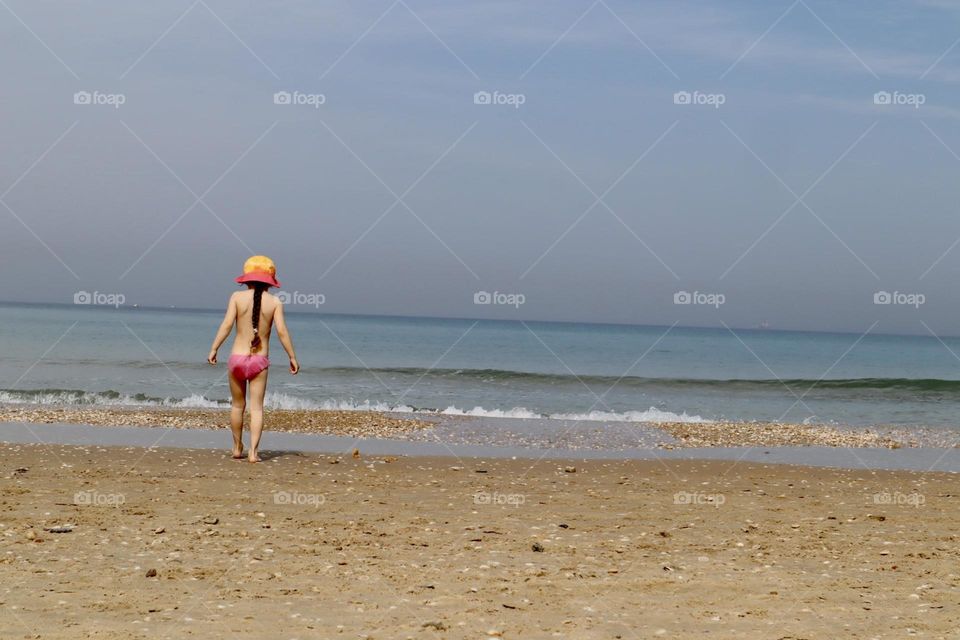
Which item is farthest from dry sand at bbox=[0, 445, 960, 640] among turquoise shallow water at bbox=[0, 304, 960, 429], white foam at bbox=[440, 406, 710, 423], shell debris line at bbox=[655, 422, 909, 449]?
turquoise shallow water at bbox=[0, 304, 960, 429]

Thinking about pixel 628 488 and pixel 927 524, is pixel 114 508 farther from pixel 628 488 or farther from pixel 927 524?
pixel 927 524

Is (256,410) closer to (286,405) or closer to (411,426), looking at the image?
(411,426)

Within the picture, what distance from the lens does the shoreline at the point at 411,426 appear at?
15898mm

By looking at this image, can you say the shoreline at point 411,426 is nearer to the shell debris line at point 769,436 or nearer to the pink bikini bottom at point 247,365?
the shell debris line at point 769,436

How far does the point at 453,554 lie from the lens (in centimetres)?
649

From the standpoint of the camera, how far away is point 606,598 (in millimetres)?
5469

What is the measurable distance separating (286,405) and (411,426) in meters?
5.59

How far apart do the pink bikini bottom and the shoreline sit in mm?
4625

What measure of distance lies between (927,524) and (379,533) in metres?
4.53

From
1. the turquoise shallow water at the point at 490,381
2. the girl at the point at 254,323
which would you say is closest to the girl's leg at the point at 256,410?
the girl at the point at 254,323

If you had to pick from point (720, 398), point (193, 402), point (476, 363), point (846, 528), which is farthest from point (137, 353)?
point (846, 528)

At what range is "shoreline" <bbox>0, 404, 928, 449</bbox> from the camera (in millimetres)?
15898

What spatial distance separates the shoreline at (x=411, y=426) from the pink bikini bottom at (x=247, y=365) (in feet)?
15.2

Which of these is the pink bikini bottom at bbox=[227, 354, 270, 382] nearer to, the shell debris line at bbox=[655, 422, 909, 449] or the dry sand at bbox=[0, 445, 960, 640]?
the dry sand at bbox=[0, 445, 960, 640]
